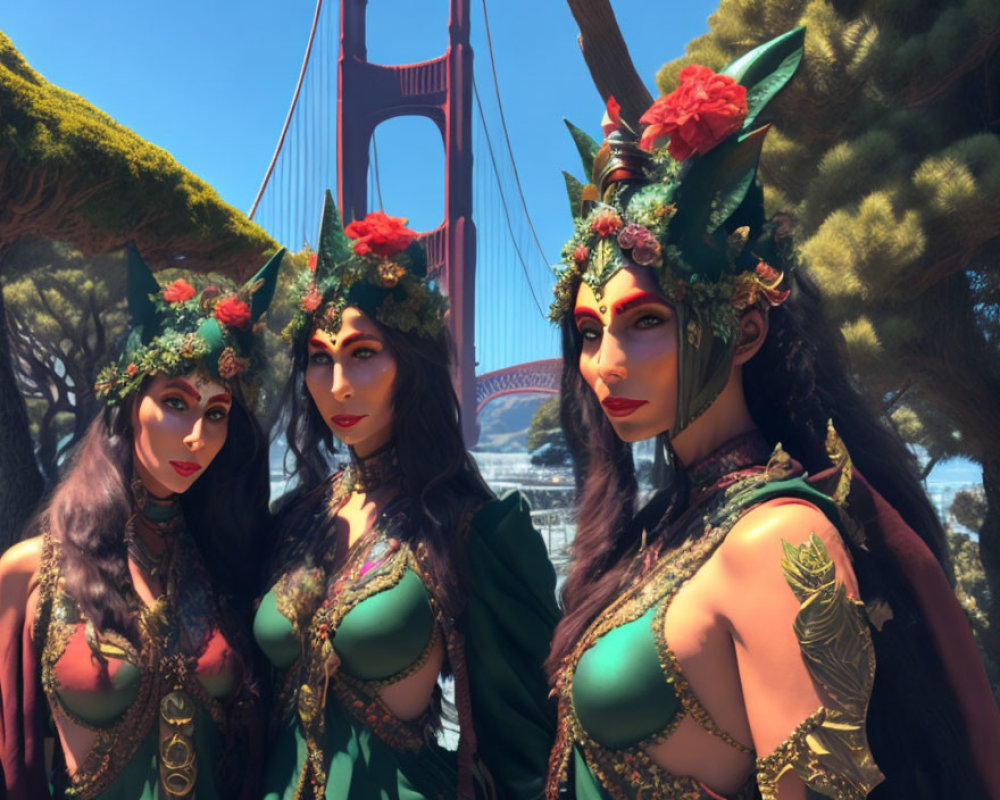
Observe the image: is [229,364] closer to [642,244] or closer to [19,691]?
[19,691]

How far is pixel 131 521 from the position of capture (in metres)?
2.27

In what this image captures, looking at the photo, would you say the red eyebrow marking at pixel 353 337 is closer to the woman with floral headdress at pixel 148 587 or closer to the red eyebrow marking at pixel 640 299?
the woman with floral headdress at pixel 148 587

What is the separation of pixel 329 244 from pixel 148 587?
1.10 m

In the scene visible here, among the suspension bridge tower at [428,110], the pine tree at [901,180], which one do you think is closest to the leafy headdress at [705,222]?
the pine tree at [901,180]

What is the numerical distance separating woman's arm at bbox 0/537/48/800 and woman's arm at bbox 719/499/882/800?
181 centimetres

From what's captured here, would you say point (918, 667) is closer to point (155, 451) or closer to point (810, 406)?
point (810, 406)

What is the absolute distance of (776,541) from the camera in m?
1.39

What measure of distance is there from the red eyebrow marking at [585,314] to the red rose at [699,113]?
0.34 metres

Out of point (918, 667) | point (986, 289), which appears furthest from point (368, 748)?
point (986, 289)

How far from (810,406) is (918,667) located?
52cm

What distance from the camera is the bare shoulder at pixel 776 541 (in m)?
1.37

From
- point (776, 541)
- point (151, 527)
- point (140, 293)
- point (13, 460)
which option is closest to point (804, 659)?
point (776, 541)

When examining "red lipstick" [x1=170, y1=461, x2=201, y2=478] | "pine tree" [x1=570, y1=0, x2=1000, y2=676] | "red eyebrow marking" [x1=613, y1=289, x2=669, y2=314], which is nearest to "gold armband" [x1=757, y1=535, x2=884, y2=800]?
"red eyebrow marking" [x1=613, y1=289, x2=669, y2=314]

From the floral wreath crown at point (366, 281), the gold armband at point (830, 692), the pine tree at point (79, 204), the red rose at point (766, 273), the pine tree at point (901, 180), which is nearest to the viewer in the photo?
the gold armband at point (830, 692)
